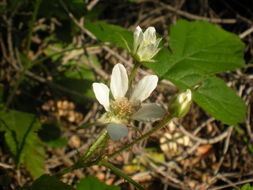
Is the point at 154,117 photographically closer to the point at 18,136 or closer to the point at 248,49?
the point at 18,136

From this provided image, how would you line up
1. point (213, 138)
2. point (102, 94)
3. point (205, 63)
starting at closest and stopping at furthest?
point (102, 94) → point (205, 63) → point (213, 138)

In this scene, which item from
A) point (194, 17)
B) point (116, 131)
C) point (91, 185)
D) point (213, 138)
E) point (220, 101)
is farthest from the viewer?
point (194, 17)

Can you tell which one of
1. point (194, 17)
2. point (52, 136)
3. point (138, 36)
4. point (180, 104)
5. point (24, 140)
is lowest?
point (52, 136)

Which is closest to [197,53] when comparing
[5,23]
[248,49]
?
[248,49]

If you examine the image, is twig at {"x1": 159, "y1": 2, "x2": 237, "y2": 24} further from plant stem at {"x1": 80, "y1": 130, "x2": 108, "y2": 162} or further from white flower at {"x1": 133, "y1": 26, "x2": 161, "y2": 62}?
plant stem at {"x1": 80, "y1": 130, "x2": 108, "y2": 162}

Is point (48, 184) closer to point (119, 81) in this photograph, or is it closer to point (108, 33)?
point (119, 81)

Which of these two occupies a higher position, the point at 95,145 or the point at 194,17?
the point at 194,17

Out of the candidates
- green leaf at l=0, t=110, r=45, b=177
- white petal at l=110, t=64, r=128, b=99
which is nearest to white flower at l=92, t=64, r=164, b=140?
white petal at l=110, t=64, r=128, b=99

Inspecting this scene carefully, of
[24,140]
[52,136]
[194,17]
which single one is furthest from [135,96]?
[194,17]
